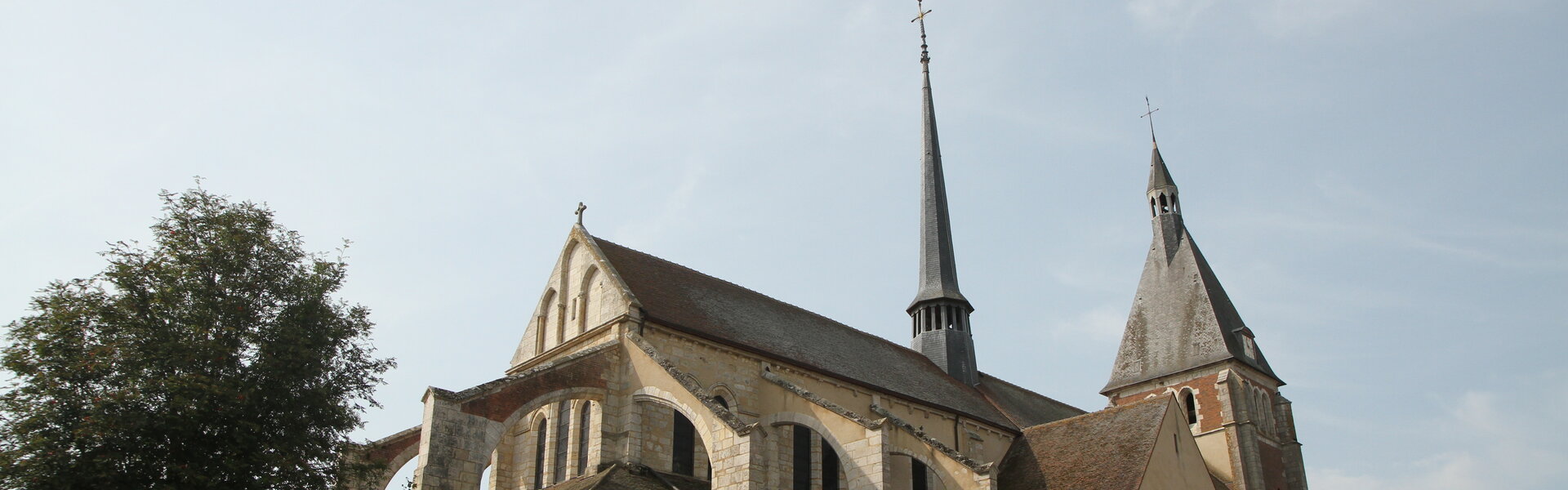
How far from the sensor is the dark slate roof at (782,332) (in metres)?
20.9

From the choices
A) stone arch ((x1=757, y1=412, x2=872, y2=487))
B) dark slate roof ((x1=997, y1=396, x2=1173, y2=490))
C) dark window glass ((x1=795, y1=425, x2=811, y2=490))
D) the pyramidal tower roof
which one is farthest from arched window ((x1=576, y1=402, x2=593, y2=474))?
the pyramidal tower roof

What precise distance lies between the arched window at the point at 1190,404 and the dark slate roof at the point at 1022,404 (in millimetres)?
2846

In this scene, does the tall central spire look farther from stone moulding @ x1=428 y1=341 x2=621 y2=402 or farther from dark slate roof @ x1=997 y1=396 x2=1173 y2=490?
stone moulding @ x1=428 y1=341 x2=621 y2=402

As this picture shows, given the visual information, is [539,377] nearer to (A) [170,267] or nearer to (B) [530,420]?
(B) [530,420]

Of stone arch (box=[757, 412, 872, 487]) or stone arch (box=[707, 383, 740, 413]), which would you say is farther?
stone arch (box=[707, 383, 740, 413])

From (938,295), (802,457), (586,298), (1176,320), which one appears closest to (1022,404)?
(938,295)

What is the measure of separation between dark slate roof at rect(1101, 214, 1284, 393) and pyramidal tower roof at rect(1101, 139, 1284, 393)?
0.02 meters

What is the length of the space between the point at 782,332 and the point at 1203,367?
48.3ft

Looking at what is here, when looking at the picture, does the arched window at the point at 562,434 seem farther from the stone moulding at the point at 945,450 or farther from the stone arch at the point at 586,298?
the stone moulding at the point at 945,450

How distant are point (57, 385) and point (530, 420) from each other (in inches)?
326

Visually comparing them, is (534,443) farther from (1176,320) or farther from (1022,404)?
(1176,320)

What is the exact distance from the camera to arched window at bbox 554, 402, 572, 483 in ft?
64.9

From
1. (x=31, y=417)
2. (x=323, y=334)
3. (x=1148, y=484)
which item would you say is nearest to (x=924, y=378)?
(x=1148, y=484)

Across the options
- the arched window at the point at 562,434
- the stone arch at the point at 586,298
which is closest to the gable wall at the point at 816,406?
the stone arch at the point at 586,298
